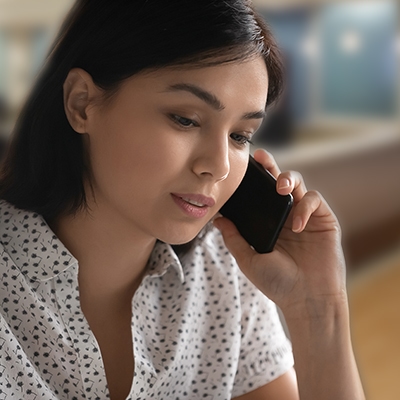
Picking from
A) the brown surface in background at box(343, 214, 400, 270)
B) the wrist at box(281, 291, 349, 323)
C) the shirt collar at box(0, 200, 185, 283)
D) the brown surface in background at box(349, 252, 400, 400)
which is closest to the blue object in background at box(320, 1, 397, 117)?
the brown surface in background at box(343, 214, 400, 270)

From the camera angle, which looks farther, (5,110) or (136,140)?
(5,110)

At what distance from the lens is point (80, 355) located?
3.49 feet

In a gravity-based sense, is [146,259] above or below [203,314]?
above

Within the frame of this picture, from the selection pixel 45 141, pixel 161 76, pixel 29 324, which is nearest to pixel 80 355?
pixel 29 324

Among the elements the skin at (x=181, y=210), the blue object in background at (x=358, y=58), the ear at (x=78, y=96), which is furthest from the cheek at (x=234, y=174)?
the blue object in background at (x=358, y=58)

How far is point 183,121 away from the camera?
3.30 feet

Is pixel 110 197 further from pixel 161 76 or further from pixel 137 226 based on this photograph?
pixel 161 76

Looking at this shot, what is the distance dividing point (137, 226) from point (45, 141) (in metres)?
0.20

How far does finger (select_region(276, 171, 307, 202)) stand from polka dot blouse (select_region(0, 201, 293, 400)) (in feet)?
0.60

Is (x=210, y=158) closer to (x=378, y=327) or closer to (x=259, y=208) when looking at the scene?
(x=259, y=208)

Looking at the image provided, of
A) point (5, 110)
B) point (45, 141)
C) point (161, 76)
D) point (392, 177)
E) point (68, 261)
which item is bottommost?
point (392, 177)

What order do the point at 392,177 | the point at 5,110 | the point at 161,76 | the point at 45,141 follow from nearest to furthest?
the point at 161,76
the point at 45,141
the point at 5,110
the point at 392,177

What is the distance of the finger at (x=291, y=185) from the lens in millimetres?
1208

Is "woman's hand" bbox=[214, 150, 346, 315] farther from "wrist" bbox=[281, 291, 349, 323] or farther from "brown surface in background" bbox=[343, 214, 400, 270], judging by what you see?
"brown surface in background" bbox=[343, 214, 400, 270]
